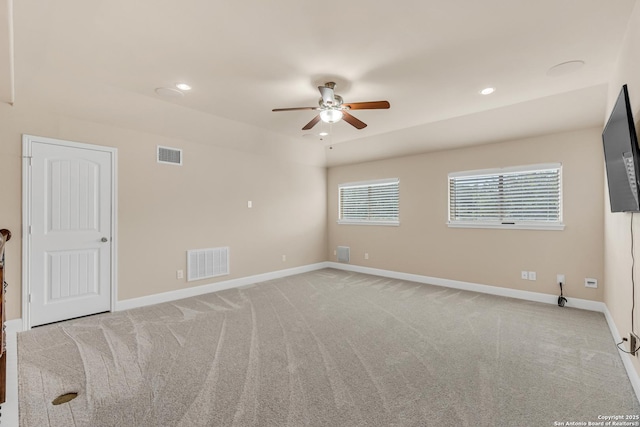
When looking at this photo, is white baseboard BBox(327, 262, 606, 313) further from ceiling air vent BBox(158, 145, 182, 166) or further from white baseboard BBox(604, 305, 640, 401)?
ceiling air vent BBox(158, 145, 182, 166)

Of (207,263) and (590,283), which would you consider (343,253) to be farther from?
(590,283)

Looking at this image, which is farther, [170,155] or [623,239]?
[170,155]

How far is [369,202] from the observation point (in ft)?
21.7

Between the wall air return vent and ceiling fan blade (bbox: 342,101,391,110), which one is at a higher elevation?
ceiling fan blade (bbox: 342,101,391,110)

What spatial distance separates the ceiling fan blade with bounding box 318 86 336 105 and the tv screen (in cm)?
223

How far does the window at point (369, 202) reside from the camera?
6.19 m

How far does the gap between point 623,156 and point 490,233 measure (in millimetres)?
3000

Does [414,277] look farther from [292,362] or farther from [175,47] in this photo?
[175,47]

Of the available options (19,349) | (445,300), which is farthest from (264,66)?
(445,300)

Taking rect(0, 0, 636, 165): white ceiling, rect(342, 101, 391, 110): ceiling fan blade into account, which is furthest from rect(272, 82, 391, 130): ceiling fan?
rect(0, 0, 636, 165): white ceiling

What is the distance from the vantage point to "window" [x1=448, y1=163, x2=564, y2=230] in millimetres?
4391

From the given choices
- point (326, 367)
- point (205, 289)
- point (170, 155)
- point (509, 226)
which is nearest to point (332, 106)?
point (326, 367)

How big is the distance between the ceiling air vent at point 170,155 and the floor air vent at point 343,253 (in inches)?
153

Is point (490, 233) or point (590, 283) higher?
point (490, 233)
